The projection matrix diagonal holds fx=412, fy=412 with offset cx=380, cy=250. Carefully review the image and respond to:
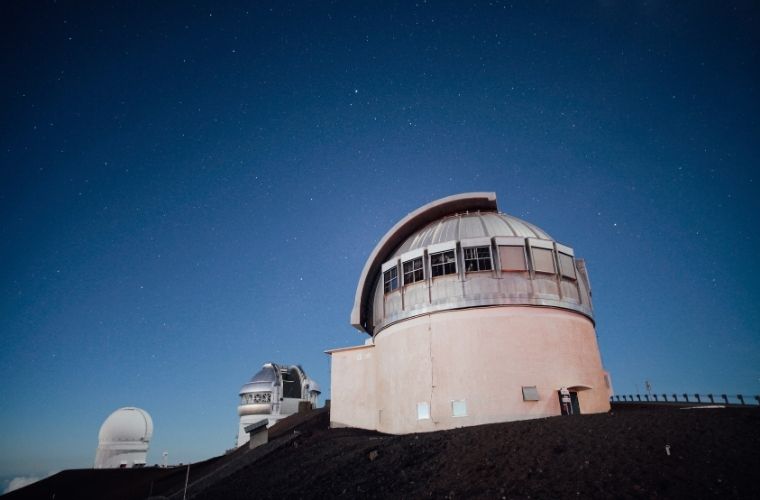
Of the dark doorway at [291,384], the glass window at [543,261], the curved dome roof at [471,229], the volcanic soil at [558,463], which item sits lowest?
the volcanic soil at [558,463]

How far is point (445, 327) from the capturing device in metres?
18.0

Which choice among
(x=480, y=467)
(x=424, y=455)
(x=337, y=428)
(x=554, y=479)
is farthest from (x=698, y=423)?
(x=337, y=428)

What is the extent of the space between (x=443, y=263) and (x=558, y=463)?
36.3ft

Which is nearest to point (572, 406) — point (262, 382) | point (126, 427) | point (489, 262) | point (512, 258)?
point (512, 258)

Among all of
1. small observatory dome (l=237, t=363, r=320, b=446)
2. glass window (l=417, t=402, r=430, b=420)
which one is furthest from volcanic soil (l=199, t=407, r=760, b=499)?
small observatory dome (l=237, t=363, r=320, b=446)

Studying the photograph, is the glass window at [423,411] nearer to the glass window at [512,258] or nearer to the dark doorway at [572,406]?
the dark doorway at [572,406]

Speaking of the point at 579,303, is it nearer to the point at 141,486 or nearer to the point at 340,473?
the point at 340,473

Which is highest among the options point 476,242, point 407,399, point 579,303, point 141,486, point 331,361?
point 476,242

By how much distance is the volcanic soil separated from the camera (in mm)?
7730

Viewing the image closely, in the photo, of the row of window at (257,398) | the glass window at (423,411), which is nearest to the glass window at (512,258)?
the glass window at (423,411)

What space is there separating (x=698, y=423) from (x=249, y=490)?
12.9 meters

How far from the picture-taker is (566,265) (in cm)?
1942

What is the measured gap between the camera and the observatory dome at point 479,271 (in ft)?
59.3

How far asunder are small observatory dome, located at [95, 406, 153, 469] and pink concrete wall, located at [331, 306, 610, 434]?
36.4m
